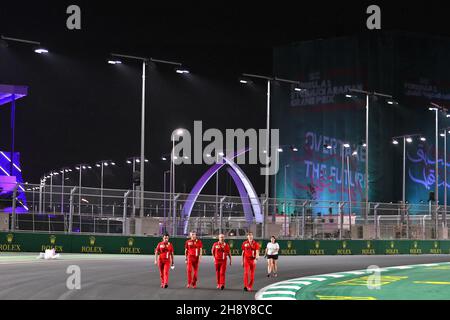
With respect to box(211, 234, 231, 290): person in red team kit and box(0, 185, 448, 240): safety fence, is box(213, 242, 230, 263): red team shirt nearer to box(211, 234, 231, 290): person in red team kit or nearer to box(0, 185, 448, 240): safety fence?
box(211, 234, 231, 290): person in red team kit

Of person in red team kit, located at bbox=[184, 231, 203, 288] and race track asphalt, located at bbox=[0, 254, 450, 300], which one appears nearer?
race track asphalt, located at bbox=[0, 254, 450, 300]

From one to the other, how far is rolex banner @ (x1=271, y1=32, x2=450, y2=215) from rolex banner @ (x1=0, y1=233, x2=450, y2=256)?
44.9 metres

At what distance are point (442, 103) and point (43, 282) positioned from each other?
89068mm

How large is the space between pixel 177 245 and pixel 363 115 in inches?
2669

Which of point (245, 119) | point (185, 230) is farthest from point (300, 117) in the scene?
point (185, 230)

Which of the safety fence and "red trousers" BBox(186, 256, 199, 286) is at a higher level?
the safety fence

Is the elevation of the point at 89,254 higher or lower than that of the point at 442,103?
lower

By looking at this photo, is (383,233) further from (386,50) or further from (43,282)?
(386,50)

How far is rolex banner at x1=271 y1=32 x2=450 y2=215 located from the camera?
96875 mm

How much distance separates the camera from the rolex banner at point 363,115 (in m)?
96.9

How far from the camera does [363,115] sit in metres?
99.8

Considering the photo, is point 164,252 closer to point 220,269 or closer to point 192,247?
point 192,247

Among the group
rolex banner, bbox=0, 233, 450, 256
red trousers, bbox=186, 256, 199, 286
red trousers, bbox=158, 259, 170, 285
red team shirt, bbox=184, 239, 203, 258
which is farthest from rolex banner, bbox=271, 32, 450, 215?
red trousers, bbox=158, 259, 170, 285
